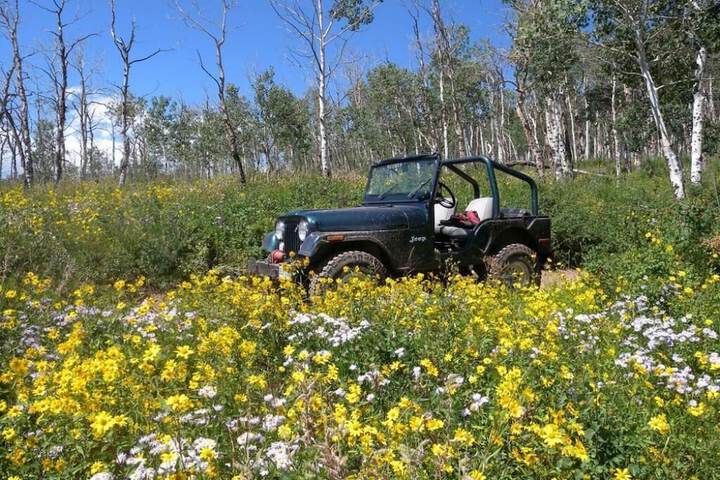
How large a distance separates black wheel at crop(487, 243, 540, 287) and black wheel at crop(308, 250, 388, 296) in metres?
1.55

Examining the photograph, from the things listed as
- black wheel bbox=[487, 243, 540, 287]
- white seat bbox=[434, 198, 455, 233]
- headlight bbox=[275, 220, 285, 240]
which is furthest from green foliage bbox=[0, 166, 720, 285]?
headlight bbox=[275, 220, 285, 240]

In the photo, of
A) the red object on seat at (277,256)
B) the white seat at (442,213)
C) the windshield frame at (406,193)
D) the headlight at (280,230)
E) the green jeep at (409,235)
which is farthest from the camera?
the white seat at (442,213)

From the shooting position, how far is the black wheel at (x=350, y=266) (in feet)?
16.6

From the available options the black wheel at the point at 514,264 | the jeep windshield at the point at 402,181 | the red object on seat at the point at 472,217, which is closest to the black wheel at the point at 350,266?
the jeep windshield at the point at 402,181

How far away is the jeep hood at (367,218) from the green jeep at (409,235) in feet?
0.03

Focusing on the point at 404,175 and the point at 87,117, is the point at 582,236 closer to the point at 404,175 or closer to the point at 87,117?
the point at 404,175

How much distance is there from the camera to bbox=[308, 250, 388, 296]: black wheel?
16.6 ft

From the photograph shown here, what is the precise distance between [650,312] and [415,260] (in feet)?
7.77

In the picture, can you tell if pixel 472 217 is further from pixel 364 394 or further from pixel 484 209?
pixel 364 394

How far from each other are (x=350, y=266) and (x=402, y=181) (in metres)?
1.62

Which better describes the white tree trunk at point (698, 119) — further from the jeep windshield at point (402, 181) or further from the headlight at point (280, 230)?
the headlight at point (280, 230)

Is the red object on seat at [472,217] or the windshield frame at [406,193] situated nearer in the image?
the windshield frame at [406,193]

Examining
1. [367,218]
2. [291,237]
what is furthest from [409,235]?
[291,237]

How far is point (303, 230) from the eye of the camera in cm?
532
